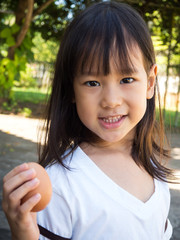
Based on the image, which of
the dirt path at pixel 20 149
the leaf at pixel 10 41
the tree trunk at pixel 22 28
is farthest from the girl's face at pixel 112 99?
the leaf at pixel 10 41

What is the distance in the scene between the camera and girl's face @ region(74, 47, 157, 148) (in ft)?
4.31

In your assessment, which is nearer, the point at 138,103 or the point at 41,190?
the point at 41,190

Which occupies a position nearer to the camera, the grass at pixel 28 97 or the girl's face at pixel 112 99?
the girl's face at pixel 112 99

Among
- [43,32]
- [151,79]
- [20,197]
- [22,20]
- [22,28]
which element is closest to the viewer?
[20,197]

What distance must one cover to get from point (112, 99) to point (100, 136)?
18cm

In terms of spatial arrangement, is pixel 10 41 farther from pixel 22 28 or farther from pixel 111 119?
pixel 111 119

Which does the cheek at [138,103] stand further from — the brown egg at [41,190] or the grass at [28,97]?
the grass at [28,97]

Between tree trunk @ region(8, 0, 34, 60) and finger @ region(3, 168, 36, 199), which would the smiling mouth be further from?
tree trunk @ region(8, 0, 34, 60)

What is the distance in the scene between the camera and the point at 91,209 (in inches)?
52.5

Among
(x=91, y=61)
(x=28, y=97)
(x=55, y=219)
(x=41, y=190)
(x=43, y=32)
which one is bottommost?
(x=28, y=97)

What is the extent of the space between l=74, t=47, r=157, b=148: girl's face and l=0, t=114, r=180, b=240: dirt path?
2.78 ft

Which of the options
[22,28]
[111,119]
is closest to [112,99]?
[111,119]

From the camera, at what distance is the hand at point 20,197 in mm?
1040

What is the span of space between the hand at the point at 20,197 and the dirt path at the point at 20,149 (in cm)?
108
